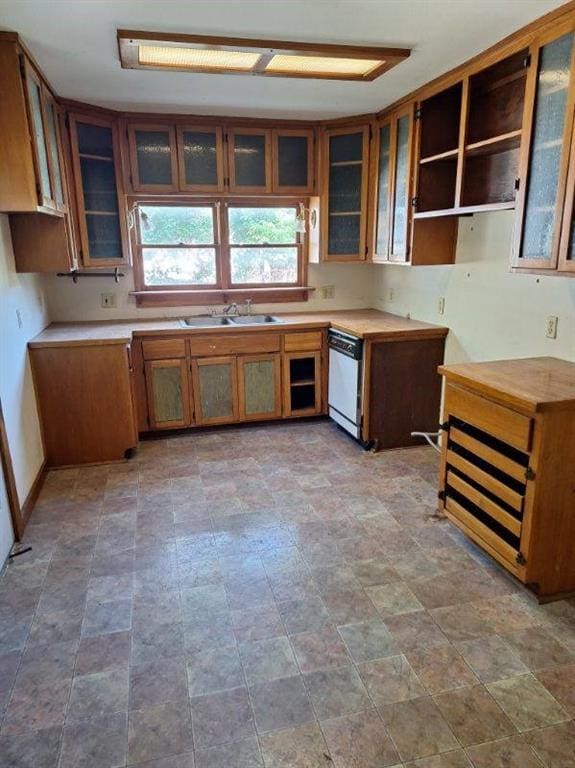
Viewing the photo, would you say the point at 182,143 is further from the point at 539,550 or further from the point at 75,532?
the point at 539,550

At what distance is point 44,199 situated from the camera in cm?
280

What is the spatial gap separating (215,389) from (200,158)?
179 cm

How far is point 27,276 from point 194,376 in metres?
1.33

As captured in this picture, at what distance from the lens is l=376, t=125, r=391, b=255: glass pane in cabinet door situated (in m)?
3.78

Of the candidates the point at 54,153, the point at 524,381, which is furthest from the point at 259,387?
the point at 524,381

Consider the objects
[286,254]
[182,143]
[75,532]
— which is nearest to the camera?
[75,532]

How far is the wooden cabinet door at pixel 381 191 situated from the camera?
377cm

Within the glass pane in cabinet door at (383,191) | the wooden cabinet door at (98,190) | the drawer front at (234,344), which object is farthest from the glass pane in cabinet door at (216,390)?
the glass pane in cabinet door at (383,191)

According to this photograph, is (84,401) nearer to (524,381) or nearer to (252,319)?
(252,319)

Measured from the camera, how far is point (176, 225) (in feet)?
14.1

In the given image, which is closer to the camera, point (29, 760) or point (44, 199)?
point (29, 760)

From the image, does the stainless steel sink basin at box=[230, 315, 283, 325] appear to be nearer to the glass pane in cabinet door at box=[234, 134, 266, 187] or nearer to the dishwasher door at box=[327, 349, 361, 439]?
the dishwasher door at box=[327, 349, 361, 439]

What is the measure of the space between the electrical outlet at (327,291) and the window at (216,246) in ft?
0.68

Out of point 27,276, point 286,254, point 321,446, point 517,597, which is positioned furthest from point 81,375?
point 517,597
